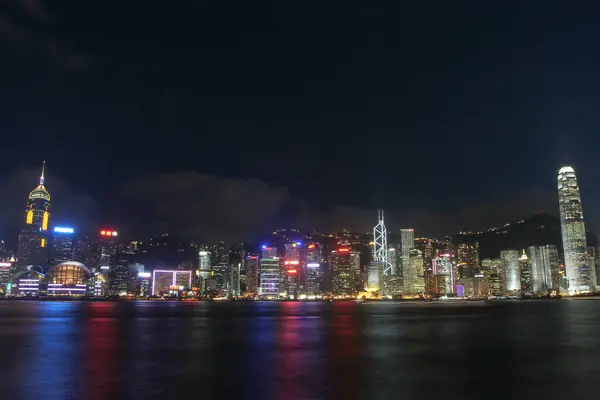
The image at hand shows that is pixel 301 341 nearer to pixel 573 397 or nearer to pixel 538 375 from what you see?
pixel 538 375

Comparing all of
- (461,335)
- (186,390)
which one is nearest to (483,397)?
(186,390)

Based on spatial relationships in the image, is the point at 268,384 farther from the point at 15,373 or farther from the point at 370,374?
the point at 15,373

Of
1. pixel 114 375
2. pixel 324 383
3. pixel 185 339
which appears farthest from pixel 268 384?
pixel 185 339

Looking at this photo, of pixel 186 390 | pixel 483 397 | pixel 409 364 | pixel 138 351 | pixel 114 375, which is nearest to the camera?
pixel 483 397

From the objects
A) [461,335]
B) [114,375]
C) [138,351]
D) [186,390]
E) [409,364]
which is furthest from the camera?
[461,335]

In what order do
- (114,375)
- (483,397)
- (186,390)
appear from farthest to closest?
1. (114,375)
2. (186,390)
3. (483,397)

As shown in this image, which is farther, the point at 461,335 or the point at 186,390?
the point at 461,335

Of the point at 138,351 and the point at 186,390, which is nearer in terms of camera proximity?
the point at 186,390

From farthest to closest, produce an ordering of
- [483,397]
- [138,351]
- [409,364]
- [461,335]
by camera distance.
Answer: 1. [461,335]
2. [138,351]
3. [409,364]
4. [483,397]

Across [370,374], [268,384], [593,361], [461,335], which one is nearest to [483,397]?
[370,374]
